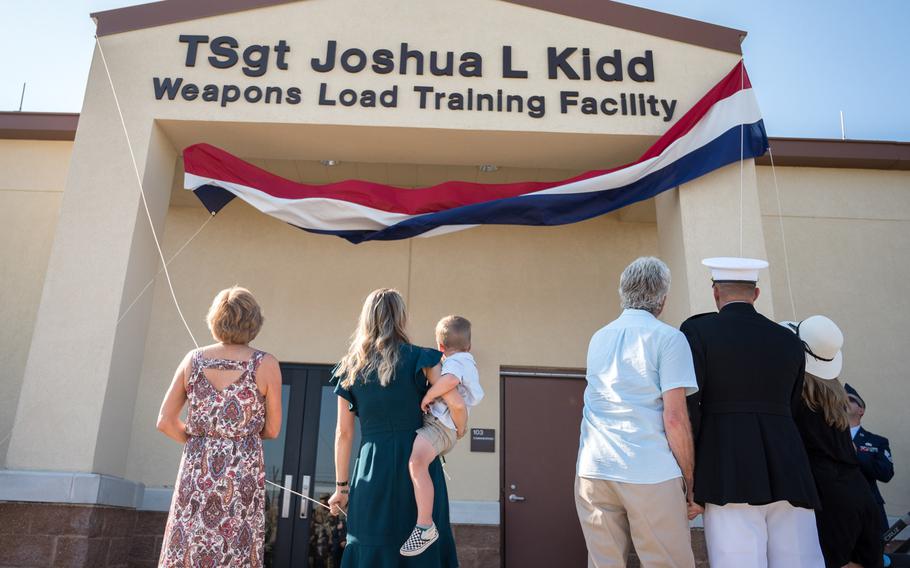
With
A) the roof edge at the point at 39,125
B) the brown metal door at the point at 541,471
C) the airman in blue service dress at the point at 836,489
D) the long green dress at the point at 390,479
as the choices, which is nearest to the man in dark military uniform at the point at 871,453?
the airman in blue service dress at the point at 836,489

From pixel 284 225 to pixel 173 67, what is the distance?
2191 mm

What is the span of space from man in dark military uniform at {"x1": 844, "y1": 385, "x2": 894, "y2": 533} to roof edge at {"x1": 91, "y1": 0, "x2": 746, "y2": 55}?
11.4 feet

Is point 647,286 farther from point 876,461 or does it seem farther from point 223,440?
point 876,461

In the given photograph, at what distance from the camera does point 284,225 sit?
27.9 ft

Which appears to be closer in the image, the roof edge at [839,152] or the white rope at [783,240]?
the white rope at [783,240]

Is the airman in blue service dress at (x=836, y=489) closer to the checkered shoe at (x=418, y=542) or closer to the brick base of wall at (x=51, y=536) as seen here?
the checkered shoe at (x=418, y=542)

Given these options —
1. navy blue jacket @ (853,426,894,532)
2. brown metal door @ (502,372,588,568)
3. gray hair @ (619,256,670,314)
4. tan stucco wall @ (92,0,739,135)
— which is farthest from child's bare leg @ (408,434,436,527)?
brown metal door @ (502,372,588,568)

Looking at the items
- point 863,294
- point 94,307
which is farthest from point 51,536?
point 863,294

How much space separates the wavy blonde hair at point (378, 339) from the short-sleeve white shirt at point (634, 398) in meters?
1.05

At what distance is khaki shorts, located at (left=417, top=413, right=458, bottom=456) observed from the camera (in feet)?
12.3

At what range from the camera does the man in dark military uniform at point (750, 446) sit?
3.30 meters

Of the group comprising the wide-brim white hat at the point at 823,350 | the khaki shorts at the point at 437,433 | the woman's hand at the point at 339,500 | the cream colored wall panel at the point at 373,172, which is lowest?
the woman's hand at the point at 339,500

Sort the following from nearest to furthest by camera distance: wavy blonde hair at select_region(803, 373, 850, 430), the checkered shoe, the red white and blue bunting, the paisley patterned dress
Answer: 1. the checkered shoe
2. the paisley patterned dress
3. wavy blonde hair at select_region(803, 373, 850, 430)
4. the red white and blue bunting

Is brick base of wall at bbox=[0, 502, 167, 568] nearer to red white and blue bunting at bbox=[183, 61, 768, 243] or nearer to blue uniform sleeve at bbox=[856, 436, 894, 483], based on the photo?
red white and blue bunting at bbox=[183, 61, 768, 243]
